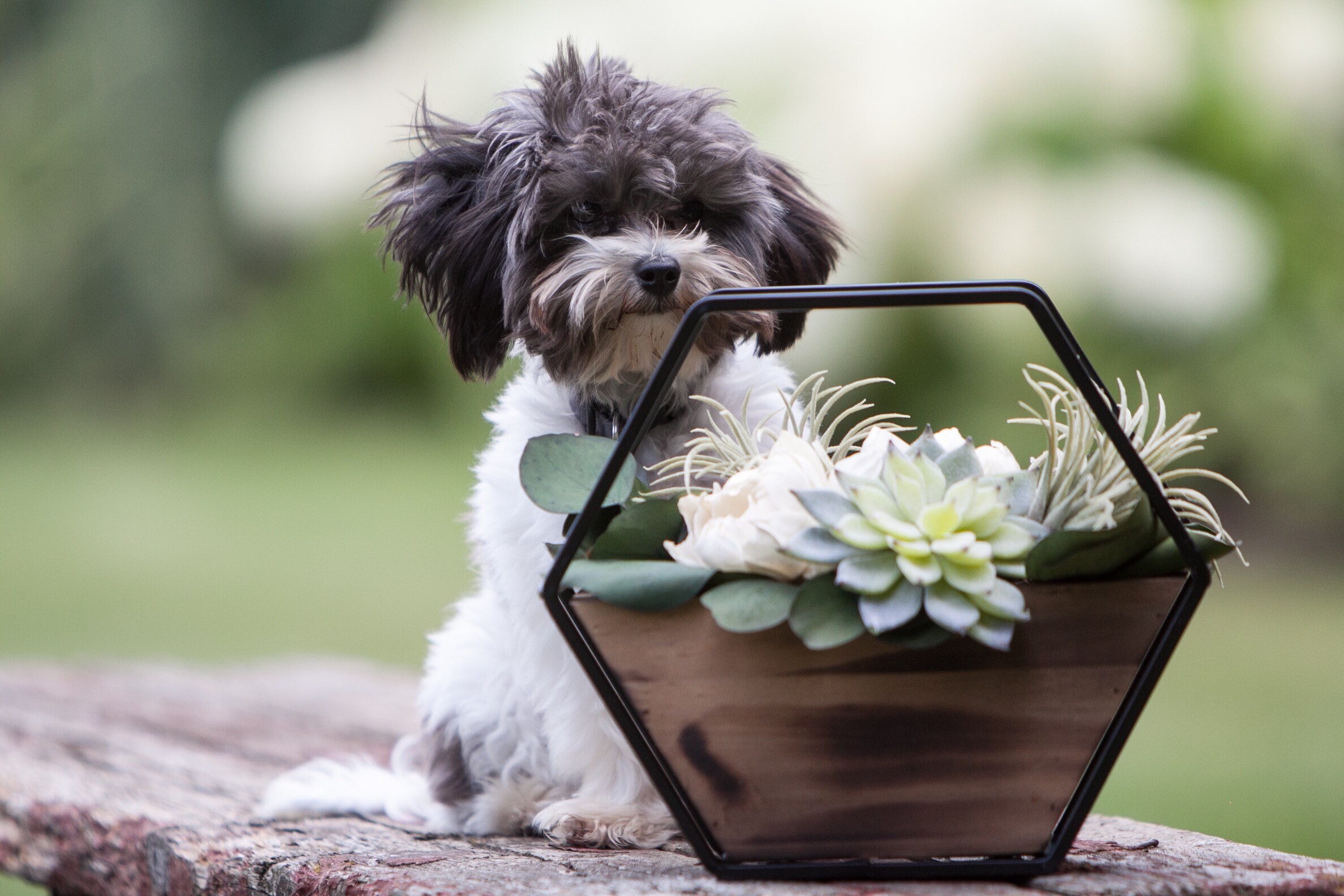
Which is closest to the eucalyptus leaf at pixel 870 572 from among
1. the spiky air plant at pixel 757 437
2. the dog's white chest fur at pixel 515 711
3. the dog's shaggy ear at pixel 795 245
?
the spiky air plant at pixel 757 437

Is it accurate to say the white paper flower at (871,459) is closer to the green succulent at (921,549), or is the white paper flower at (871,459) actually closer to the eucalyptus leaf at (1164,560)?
the green succulent at (921,549)

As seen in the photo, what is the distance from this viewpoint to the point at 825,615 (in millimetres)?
1274

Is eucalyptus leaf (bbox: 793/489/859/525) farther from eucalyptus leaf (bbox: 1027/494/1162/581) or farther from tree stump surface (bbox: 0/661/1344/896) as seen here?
tree stump surface (bbox: 0/661/1344/896)

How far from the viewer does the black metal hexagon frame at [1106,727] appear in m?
1.26

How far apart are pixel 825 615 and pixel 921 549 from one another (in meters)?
0.11

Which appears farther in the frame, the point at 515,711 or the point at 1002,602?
the point at 515,711

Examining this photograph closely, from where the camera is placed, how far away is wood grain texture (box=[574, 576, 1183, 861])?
130 centimetres

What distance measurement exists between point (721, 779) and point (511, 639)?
657mm

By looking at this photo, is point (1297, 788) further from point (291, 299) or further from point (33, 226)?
point (33, 226)

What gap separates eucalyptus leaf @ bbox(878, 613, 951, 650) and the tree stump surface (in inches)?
10.3

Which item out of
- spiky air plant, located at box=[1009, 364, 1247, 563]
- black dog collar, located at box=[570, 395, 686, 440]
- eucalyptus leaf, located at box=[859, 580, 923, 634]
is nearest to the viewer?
eucalyptus leaf, located at box=[859, 580, 923, 634]

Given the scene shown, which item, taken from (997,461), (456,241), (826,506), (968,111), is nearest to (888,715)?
(826,506)

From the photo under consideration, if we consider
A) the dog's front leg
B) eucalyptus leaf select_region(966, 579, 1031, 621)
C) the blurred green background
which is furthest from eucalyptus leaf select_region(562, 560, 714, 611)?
the blurred green background

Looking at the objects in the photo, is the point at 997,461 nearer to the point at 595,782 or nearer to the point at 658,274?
the point at 658,274
